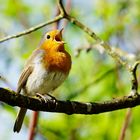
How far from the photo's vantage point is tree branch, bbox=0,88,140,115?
120 inches

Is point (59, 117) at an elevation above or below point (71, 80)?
below

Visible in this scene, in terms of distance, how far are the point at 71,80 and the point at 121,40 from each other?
73 centimetres

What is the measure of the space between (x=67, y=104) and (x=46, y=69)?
152 cm

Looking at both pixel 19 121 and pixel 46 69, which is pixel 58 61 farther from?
pixel 19 121

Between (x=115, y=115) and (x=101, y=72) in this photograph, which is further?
(x=101, y=72)

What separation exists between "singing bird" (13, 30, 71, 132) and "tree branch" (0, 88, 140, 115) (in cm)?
132

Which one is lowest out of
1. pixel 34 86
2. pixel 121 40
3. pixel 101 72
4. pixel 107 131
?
pixel 107 131

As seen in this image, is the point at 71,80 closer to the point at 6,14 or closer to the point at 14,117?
the point at 14,117

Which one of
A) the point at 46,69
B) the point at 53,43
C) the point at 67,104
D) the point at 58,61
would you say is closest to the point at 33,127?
the point at 67,104

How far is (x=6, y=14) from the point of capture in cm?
634

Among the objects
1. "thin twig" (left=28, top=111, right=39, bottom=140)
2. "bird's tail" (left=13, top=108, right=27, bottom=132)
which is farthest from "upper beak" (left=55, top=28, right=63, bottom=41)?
"thin twig" (left=28, top=111, right=39, bottom=140)

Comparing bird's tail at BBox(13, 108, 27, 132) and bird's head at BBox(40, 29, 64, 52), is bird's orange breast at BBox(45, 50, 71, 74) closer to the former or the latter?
bird's head at BBox(40, 29, 64, 52)

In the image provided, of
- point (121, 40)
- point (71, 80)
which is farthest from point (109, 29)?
point (71, 80)

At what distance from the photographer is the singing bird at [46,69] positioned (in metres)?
5.00
